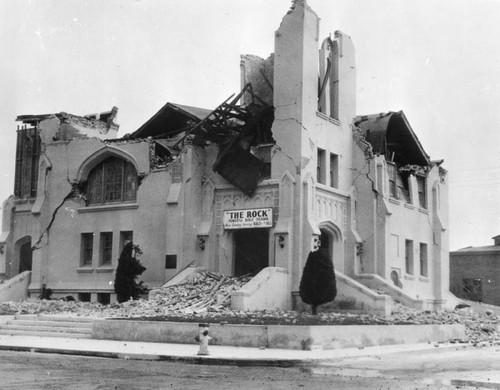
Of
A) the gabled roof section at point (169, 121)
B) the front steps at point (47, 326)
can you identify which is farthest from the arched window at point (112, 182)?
the front steps at point (47, 326)

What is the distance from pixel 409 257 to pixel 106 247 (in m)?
16.3

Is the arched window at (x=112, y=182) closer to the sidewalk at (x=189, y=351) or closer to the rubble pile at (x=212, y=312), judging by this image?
the rubble pile at (x=212, y=312)

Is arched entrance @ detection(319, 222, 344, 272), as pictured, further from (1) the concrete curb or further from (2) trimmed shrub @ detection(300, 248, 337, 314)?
(1) the concrete curb

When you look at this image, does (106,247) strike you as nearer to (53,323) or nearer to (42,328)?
(53,323)

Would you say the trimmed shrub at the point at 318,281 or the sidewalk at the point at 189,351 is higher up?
the trimmed shrub at the point at 318,281

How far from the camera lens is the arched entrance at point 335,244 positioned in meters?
37.0

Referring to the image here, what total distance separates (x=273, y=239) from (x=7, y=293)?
47.4ft

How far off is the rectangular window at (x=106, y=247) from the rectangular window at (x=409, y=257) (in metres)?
15.9

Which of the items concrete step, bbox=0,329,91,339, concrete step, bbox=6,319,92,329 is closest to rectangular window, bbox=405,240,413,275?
concrete step, bbox=6,319,92,329

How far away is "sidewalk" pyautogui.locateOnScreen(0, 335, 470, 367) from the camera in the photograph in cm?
1803

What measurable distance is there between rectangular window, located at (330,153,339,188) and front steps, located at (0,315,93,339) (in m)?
15.1

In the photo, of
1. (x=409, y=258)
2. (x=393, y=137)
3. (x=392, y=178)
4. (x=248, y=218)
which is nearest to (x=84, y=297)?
(x=248, y=218)

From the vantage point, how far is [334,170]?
124 ft

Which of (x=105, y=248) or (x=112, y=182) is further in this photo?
(x=112, y=182)
